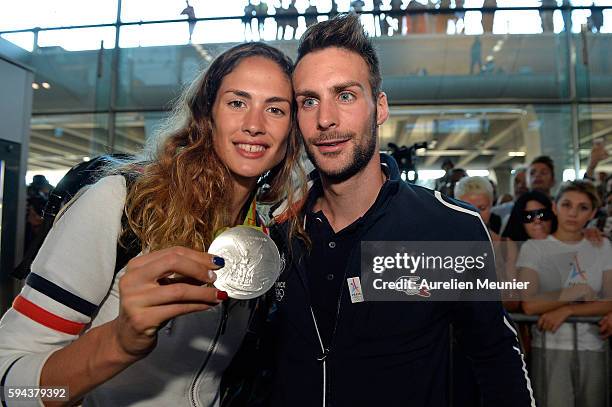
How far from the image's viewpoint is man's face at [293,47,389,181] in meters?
1.99

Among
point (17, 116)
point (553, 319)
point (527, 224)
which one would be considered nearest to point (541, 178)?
point (527, 224)

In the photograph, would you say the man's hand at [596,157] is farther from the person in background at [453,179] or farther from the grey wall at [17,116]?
the grey wall at [17,116]

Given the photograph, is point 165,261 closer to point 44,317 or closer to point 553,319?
point 44,317

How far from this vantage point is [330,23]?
2.20 m

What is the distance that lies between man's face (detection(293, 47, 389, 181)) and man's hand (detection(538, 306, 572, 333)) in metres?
1.97

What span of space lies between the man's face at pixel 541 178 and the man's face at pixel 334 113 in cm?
372

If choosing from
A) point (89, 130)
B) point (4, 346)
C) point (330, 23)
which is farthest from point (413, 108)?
point (4, 346)

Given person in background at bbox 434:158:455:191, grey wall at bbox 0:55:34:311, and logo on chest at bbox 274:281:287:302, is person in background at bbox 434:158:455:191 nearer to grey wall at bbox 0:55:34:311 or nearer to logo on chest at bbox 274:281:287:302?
logo on chest at bbox 274:281:287:302

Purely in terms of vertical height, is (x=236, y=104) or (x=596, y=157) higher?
(x=596, y=157)

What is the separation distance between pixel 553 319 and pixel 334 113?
225cm

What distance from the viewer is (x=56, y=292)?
120 cm

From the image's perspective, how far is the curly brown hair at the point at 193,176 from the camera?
146cm

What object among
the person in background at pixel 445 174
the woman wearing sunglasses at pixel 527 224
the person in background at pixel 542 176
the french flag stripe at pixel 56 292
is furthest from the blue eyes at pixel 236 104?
the person in background at pixel 445 174

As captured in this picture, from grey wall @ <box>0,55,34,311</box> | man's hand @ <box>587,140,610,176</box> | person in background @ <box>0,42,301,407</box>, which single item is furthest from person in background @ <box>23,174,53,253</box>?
man's hand @ <box>587,140,610,176</box>
